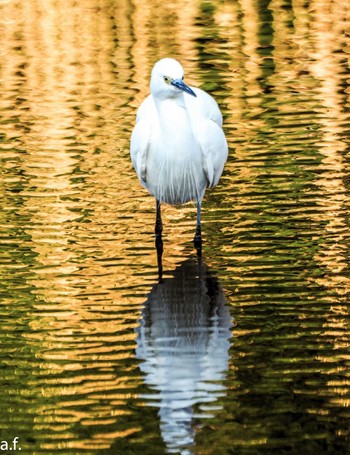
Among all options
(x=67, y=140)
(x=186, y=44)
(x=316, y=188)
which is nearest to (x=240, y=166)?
(x=316, y=188)

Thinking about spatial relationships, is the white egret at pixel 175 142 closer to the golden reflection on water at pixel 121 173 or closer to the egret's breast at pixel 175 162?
the egret's breast at pixel 175 162

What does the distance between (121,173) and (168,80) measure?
3.16 meters

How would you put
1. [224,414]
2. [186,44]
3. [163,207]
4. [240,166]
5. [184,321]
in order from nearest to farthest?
[224,414] < [184,321] < [163,207] < [240,166] < [186,44]

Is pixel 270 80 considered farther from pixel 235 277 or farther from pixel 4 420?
pixel 4 420

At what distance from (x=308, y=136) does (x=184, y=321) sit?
566 centimetres

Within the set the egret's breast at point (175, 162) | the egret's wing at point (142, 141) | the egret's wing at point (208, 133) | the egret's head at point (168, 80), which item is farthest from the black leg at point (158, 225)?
the egret's head at point (168, 80)

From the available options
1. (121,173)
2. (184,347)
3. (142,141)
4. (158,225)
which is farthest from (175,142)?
(121,173)

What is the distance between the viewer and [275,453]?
801 cm

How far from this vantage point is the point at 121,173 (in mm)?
14461

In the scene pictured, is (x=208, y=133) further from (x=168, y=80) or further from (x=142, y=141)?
(x=168, y=80)

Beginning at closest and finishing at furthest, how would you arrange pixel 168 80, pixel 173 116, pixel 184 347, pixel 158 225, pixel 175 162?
pixel 184 347, pixel 168 80, pixel 173 116, pixel 175 162, pixel 158 225

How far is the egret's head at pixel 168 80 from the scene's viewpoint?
1134cm

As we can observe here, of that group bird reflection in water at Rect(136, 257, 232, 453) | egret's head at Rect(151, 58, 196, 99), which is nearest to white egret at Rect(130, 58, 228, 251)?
egret's head at Rect(151, 58, 196, 99)

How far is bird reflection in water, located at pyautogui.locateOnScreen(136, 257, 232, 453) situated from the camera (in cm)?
859
